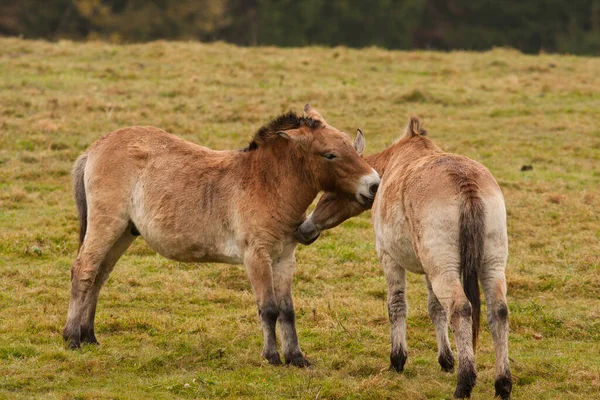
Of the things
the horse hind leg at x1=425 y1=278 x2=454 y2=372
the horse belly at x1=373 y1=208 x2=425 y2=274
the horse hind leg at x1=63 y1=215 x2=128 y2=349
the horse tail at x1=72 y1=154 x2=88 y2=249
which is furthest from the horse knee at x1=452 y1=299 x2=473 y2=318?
the horse tail at x1=72 y1=154 x2=88 y2=249

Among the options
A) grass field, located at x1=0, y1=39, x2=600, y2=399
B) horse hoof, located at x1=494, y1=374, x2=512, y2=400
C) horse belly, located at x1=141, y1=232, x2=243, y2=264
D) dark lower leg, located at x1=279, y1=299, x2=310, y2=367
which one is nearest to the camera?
horse hoof, located at x1=494, y1=374, x2=512, y2=400

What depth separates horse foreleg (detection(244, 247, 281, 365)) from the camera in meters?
7.76

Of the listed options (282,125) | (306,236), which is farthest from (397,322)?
(282,125)

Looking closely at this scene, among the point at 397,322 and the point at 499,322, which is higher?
the point at 499,322

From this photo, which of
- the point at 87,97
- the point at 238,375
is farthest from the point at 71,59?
the point at 238,375

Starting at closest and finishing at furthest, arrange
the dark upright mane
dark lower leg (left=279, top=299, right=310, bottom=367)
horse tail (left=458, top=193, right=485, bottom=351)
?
horse tail (left=458, top=193, right=485, bottom=351)
dark lower leg (left=279, top=299, right=310, bottom=367)
the dark upright mane

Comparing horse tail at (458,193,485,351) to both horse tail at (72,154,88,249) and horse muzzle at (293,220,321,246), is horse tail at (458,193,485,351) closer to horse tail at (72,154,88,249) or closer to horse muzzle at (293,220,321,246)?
horse muzzle at (293,220,321,246)

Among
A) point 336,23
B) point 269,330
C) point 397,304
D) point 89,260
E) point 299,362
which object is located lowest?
point 299,362

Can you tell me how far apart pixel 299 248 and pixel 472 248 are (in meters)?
5.41

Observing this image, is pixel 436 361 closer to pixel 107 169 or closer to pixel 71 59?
pixel 107 169

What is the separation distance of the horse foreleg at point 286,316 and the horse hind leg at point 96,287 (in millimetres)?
1620

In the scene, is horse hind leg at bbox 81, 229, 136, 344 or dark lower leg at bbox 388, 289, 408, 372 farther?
horse hind leg at bbox 81, 229, 136, 344

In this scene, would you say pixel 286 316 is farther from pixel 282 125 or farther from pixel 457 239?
pixel 457 239

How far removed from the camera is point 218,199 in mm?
A: 8234
